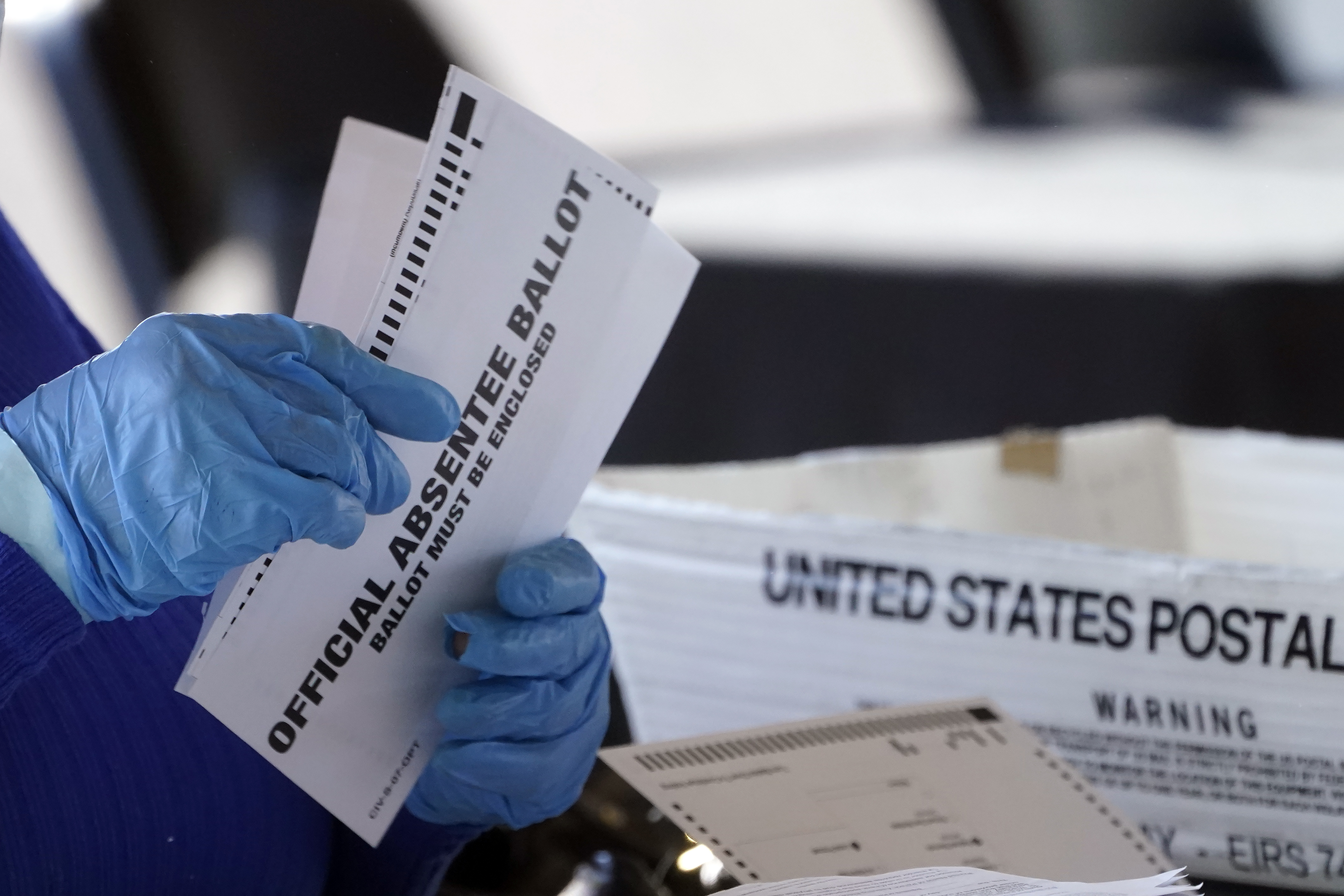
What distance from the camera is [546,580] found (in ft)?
2.41

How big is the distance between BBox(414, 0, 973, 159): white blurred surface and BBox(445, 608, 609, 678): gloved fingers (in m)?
2.15

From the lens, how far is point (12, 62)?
242 cm

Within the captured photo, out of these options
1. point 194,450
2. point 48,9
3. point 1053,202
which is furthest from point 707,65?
point 194,450

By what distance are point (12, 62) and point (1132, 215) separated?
2.49 meters

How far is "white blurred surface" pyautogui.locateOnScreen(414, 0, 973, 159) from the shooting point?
2.75 metres

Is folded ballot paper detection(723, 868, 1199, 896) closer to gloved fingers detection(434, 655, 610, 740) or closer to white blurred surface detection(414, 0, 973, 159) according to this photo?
gloved fingers detection(434, 655, 610, 740)

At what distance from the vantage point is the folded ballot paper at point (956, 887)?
560mm

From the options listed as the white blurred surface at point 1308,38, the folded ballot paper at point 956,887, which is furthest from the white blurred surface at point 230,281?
the white blurred surface at point 1308,38

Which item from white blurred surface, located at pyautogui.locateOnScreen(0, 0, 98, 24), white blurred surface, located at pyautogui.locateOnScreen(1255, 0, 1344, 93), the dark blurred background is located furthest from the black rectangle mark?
white blurred surface, located at pyautogui.locateOnScreen(1255, 0, 1344, 93)

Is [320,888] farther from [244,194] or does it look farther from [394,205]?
[244,194]

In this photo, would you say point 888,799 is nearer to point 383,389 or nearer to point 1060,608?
point 1060,608

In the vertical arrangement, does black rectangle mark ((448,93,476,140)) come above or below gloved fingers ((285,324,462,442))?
above

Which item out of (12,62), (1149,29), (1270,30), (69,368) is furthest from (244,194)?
(1270,30)

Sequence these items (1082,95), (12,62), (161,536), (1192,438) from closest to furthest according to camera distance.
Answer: (161,536)
(1192,438)
(12,62)
(1082,95)
